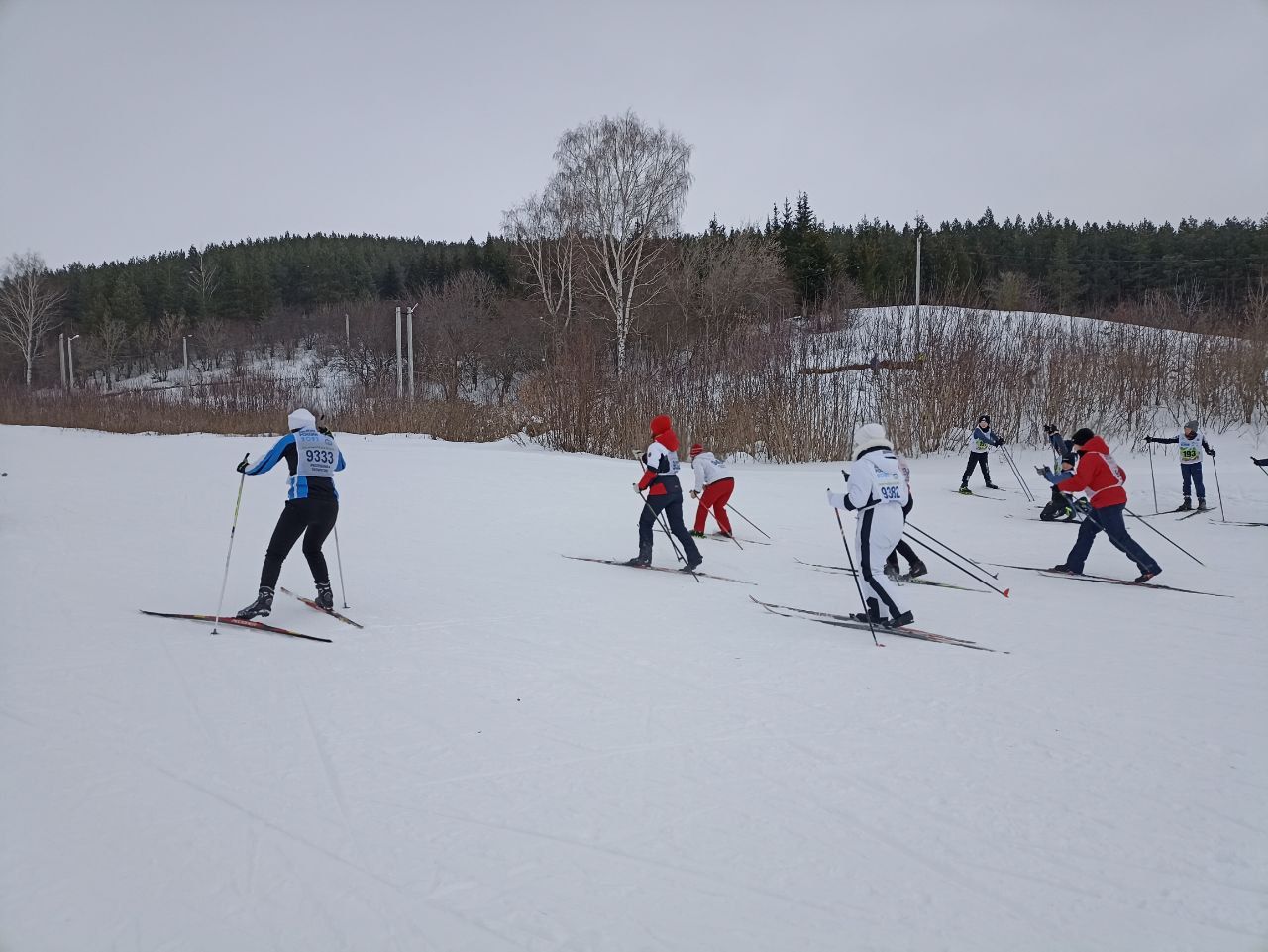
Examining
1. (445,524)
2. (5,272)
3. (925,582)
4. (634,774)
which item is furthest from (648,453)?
(5,272)

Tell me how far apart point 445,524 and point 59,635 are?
6307 mm

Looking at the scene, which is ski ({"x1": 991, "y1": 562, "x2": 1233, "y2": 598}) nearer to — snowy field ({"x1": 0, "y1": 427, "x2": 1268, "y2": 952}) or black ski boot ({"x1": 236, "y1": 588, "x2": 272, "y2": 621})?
snowy field ({"x1": 0, "y1": 427, "x2": 1268, "y2": 952})

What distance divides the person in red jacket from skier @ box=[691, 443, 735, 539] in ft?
13.6

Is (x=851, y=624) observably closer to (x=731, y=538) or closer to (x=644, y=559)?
(x=644, y=559)

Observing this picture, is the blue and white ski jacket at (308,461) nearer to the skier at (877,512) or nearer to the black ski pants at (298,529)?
the black ski pants at (298,529)

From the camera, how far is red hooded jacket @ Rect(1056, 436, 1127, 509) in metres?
8.24

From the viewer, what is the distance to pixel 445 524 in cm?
1209

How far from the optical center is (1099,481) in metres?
8.33

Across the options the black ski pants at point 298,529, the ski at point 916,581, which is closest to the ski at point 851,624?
the ski at point 916,581

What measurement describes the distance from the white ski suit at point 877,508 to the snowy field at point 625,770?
577mm

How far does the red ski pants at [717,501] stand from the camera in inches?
419

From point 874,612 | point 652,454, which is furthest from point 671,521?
point 874,612

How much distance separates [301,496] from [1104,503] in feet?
27.4

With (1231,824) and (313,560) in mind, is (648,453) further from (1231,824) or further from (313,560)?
(1231,824)
